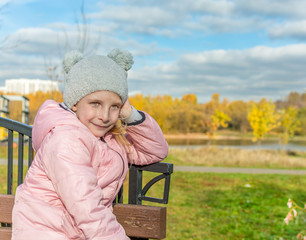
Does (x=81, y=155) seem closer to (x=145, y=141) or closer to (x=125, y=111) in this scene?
(x=125, y=111)

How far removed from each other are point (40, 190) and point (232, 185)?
7.49m

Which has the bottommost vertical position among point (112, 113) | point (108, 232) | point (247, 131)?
point (247, 131)

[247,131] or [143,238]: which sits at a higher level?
[143,238]

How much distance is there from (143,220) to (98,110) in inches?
26.8

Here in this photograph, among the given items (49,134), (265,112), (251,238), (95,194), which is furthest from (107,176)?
(265,112)

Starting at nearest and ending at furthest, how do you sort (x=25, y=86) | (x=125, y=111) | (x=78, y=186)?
(x=78, y=186) < (x=125, y=111) < (x=25, y=86)

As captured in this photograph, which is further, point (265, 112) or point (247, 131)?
point (247, 131)

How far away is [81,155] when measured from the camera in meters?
1.67

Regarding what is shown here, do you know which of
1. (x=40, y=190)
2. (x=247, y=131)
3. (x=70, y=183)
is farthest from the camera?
(x=247, y=131)

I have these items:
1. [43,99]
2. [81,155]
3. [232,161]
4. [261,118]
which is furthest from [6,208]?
[261,118]

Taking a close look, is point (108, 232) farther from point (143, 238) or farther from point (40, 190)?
point (143, 238)

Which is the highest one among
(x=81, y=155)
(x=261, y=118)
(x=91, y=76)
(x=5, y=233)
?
(x=91, y=76)

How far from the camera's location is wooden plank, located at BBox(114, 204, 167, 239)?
2.05 meters

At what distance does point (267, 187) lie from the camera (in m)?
8.62
